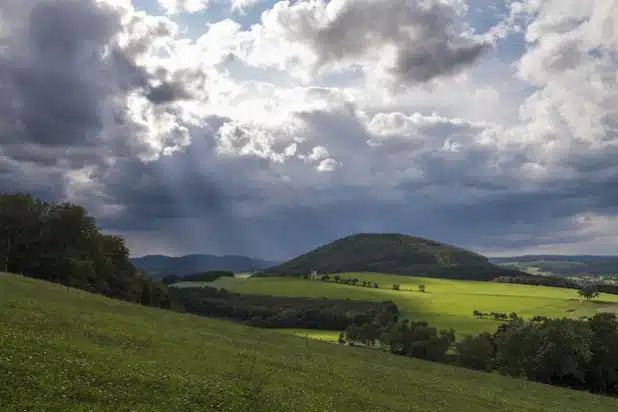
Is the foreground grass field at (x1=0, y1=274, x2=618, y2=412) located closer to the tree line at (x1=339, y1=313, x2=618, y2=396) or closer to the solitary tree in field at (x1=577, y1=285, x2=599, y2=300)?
the tree line at (x1=339, y1=313, x2=618, y2=396)

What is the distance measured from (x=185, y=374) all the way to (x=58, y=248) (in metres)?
76.6

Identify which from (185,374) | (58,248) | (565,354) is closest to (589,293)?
(565,354)

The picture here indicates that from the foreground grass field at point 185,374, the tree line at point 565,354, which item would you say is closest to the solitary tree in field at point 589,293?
the tree line at point 565,354

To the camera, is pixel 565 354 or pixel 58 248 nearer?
pixel 565 354

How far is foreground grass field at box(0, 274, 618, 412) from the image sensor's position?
22656 mm

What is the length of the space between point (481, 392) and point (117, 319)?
36.1m

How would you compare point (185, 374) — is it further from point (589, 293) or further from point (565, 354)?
point (589, 293)

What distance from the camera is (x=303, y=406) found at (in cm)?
2823

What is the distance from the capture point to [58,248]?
9450cm

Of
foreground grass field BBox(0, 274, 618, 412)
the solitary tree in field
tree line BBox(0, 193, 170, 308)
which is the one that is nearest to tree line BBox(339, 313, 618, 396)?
foreground grass field BBox(0, 274, 618, 412)

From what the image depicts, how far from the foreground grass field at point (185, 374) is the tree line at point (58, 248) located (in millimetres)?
31482

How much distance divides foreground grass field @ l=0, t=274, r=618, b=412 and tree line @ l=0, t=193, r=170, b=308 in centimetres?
3148

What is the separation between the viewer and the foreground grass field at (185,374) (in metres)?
22.7

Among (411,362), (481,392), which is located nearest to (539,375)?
(411,362)
